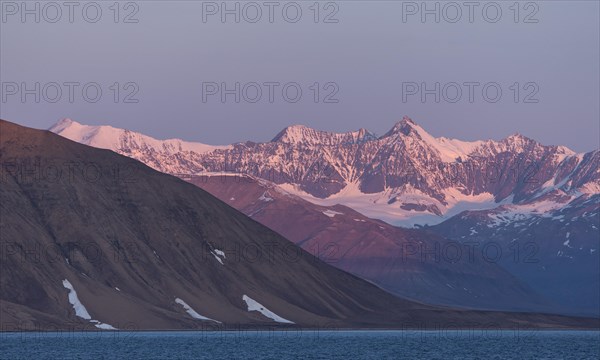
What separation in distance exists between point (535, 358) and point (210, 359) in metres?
48.9

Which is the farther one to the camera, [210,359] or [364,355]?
[364,355]

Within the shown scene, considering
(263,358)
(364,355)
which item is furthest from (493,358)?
(263,358)

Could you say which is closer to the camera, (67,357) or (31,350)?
(67,357)

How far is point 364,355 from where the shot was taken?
634ft

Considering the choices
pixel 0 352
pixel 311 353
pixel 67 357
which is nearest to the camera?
pixel 67 357

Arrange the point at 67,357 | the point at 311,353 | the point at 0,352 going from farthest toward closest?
the point at 311,353 < the point at 0,352 < the point at 67,357

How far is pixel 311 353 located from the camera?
642ft

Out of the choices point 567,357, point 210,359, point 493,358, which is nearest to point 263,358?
point 210,359

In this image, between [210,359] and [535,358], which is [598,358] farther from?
[210,359]

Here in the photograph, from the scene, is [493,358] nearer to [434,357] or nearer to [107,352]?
[434,357]

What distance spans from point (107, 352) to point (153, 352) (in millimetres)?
6571

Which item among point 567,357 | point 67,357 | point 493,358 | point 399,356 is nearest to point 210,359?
point 67,357

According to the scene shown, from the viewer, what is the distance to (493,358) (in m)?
189

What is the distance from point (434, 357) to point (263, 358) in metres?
26.2
